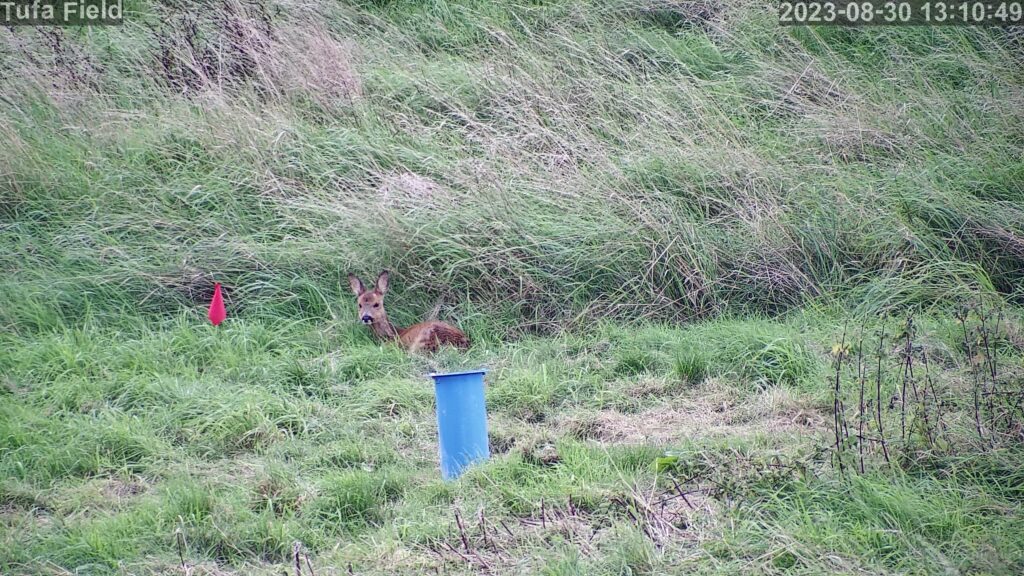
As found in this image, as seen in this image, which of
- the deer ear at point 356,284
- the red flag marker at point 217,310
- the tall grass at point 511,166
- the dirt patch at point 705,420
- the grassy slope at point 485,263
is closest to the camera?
the grassy slope at point 485,263

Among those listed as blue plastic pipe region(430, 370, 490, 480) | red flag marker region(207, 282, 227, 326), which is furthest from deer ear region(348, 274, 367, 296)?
blue plastic pipe region(430, 370, 490, 480)

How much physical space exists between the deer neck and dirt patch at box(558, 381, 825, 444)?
5.13ft

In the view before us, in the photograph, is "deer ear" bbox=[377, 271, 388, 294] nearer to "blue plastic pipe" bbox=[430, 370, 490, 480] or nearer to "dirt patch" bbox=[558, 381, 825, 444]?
"dirt patch" bbox=[558, 381, 825, 444]

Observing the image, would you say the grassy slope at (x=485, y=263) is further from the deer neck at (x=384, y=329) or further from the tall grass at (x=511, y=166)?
the deer neck at (x=384, y=329)

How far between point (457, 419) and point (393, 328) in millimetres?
1915

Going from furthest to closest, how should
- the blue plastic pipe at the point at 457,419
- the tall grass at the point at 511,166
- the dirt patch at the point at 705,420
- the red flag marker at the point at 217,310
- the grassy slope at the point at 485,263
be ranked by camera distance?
the tall grass at the point at 511,166, the red flag marker at the point at 217,310, the dirt patch at the point at 705,420, the blue plastic pipe at the point at 457,419, the grassy slope at the point at 485,263

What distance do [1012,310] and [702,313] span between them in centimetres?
162

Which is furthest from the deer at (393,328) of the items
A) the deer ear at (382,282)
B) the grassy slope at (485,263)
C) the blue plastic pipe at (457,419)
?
the blue plastic pipe at (457,419)

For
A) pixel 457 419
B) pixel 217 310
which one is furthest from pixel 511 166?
pixel 457 419

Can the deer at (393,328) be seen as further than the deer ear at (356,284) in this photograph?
No

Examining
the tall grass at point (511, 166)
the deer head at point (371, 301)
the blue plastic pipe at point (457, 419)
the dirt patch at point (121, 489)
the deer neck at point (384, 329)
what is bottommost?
the dirt patch at point (121, 489)

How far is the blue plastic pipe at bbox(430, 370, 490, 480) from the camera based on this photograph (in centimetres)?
419

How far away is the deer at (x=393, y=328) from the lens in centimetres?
575

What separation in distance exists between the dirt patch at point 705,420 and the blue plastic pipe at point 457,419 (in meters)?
0.56
